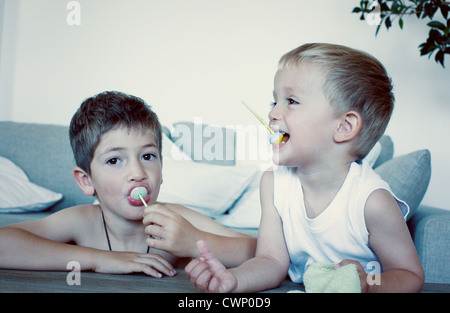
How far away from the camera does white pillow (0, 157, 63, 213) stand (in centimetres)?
203

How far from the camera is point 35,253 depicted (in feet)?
2.73

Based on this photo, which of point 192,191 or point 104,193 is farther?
point 192,191

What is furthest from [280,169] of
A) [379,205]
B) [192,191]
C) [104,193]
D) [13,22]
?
[13,22]

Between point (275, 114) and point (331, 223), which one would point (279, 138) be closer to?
point (275, 114)

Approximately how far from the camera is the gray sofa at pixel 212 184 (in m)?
1.43

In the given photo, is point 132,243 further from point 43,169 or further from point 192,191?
point 43,169

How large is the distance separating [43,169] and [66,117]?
2.76ft

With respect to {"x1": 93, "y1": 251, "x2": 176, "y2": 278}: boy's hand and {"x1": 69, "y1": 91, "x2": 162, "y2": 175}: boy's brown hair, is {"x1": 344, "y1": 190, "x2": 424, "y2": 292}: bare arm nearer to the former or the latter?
{"x1": 93, "y1": 251, "x2": 176, "y2": 278}: boy's hand

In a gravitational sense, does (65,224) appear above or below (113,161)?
below

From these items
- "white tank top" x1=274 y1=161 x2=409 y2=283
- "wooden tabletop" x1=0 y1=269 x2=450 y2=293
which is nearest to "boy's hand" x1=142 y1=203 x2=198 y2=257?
"wooden tabletop" x1=0 y1=269 x2=450 y2=293

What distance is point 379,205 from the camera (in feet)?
2.70

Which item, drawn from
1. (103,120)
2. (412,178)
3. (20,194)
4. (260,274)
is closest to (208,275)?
(260,274)

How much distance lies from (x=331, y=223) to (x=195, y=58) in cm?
225

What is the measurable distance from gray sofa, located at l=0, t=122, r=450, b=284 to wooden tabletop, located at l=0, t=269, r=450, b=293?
75cm
